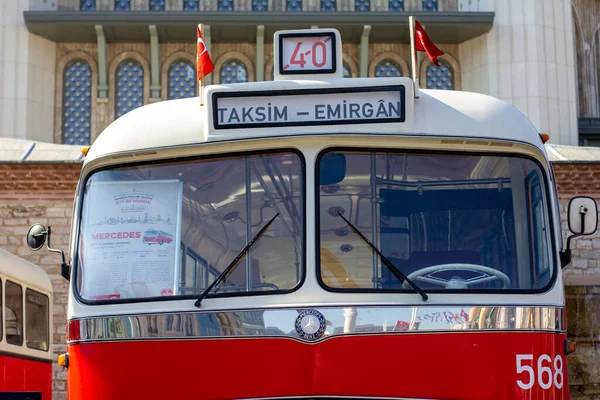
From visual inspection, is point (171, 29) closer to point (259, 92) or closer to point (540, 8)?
point (540, 8)

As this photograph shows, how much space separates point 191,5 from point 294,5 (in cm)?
228

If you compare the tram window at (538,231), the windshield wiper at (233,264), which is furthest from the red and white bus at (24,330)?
the tram window at (538,231)

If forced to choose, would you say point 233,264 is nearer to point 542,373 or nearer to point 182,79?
point 542,373

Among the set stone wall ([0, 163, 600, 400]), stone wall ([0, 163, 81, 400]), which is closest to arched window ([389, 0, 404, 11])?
stone wall ([0, 163, 600, 400])

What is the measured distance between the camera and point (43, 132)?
24.3m

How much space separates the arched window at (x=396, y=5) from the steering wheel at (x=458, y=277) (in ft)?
66.7

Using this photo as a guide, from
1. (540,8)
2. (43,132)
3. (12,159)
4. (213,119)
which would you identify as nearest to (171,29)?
(43,132)

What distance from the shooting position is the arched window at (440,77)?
25141 millimetres

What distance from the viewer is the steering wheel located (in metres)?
5.09

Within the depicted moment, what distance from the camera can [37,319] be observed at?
37.1ft

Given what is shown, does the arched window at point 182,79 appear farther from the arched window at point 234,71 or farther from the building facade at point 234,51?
the arched window at point 234,71

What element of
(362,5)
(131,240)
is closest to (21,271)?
(131,240)

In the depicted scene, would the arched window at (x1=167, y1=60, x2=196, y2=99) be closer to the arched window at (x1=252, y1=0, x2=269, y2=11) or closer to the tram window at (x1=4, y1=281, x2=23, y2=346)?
the arched window at (x1=252, y1=0, x2=269, y2=11)

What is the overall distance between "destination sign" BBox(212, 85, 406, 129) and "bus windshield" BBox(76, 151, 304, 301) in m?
0.17
